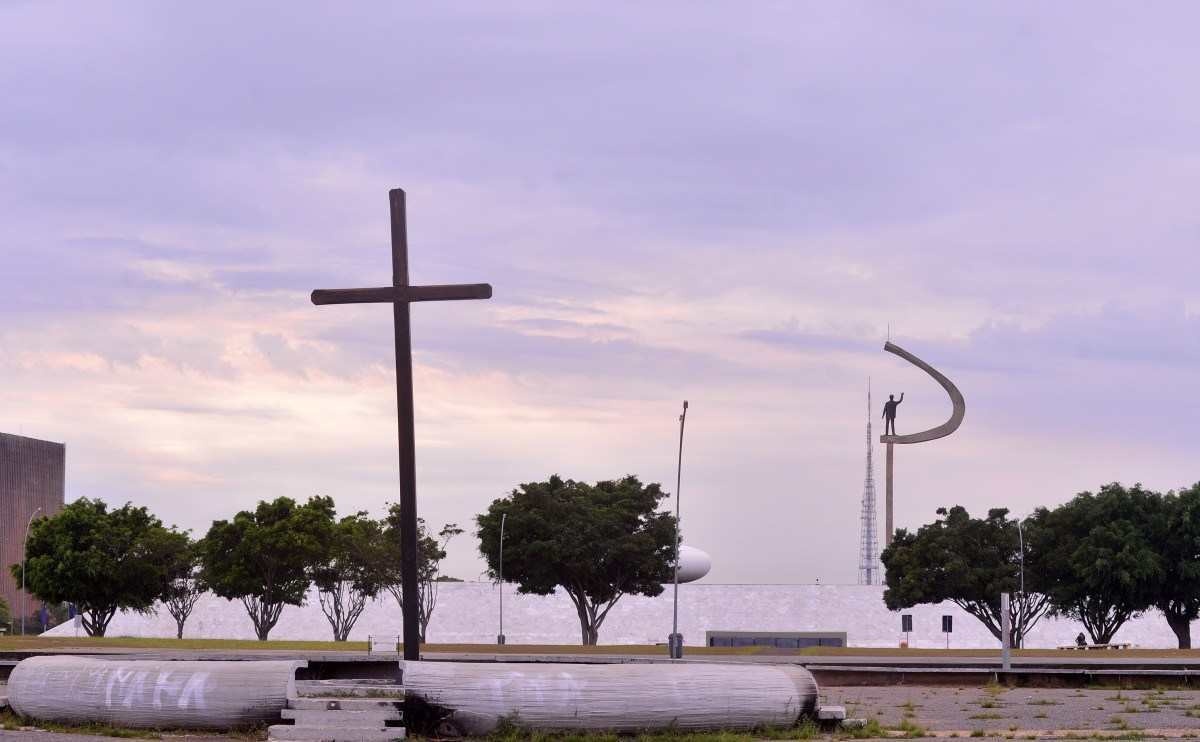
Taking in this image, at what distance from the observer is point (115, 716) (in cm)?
1802

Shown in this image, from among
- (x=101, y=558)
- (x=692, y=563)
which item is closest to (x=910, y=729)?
(x=101, y=558)

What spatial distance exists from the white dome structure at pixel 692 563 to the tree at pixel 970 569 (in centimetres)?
3864

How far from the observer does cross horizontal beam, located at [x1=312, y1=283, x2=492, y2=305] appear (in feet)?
70.6

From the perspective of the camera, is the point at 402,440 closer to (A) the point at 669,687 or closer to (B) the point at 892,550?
(A) the point at 669,687

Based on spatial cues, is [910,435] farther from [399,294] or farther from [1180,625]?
[399,294]

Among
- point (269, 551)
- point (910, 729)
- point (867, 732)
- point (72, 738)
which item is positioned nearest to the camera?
point (72, 738)

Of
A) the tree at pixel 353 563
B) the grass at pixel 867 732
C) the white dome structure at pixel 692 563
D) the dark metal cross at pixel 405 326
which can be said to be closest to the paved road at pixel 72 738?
the dark metal cross at pixel 405 326

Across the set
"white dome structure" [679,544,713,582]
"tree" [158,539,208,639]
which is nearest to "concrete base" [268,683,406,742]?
"tree" [158,539,208,639]

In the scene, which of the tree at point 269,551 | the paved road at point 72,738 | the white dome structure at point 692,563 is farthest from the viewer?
the white dome structure at point 692,563

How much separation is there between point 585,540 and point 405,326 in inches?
2214

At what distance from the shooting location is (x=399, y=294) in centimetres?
2200

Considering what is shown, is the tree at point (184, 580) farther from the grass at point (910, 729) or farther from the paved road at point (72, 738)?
the grass at point (910, 729)

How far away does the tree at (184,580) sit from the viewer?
84.2m

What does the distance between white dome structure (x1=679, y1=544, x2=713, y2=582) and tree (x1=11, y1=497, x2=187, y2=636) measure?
46.0 m
